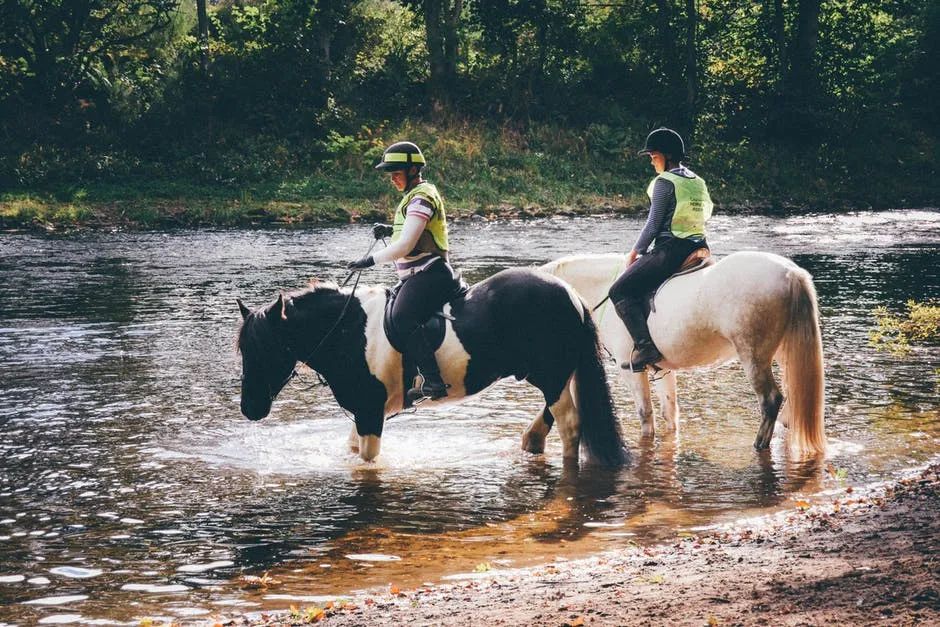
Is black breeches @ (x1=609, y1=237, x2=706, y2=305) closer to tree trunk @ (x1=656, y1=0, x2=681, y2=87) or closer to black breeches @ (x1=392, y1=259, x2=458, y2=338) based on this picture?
black breeches @ (x1=392, y1=259, x2=458, y2=338)

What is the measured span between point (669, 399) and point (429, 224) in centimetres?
321

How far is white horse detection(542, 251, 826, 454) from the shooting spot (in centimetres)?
893

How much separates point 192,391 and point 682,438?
5.39 metres

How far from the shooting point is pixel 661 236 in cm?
946

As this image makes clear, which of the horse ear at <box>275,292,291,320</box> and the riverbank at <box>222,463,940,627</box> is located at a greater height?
the horse ear at <box>275,292,291,320</box>

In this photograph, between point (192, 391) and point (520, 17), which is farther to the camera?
point (520, 17)

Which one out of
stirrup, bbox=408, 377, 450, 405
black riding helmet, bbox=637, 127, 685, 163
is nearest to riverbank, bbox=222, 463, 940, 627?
stirrup, bbox=408, 377, 450, 405

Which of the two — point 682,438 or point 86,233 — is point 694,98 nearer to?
point 86,233

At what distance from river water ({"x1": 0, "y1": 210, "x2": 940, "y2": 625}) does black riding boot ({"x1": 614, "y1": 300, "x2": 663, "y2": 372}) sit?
77 centimetres

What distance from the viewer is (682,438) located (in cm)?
988

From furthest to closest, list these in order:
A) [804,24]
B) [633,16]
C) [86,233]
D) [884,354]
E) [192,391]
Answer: [633,16]
[804,24]
[86,233]
[884,354]
[192,391]

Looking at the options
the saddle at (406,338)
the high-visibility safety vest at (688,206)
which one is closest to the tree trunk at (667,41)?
the high-visibility safety vest at (688,206)

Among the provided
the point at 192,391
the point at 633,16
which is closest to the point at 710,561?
the point at 192,391

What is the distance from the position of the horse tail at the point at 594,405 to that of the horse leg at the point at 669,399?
1.40m
